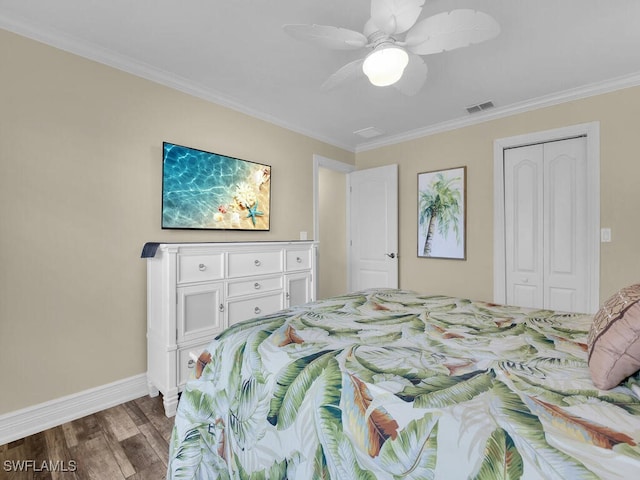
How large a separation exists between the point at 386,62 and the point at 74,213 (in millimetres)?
2149

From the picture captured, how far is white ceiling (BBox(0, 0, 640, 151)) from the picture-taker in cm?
175

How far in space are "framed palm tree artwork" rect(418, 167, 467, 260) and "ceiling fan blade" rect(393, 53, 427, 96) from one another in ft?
5.60

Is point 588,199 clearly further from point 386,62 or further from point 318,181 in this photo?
point 318,181

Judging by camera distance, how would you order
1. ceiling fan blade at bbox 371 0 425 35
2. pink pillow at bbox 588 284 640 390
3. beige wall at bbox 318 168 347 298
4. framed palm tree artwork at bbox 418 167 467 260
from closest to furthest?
pink pillow at bbox 588 284 640 390 < ceiling fan blade at bbox 371 0 425 35 < framed palm tree artwork at bbox 418 167 467 260 < beige wall at bbox 318 168 347 298

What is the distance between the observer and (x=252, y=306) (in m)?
2.50

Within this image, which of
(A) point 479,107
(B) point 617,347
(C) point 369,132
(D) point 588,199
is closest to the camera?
(B) point 617,347

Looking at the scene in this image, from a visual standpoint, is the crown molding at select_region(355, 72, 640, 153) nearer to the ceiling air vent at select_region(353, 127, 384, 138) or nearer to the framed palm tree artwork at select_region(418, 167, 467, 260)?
the ceiling air vent at select_region(353, 127, 384, 138)

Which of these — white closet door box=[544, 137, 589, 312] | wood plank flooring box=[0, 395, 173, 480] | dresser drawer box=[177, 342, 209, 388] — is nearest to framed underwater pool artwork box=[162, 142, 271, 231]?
dresser drawer box=[177, 342, 209, 388]

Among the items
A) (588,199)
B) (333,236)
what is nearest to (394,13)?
(588,199)

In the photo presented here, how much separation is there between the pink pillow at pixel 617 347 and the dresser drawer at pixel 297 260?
87.4 inches

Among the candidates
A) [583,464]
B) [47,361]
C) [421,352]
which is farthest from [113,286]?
[583,464]

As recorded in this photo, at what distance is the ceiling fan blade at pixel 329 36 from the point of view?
146cm

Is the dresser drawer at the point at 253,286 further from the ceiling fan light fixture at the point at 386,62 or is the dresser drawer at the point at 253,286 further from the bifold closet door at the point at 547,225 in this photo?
the bifold closet door at the point at 547,225

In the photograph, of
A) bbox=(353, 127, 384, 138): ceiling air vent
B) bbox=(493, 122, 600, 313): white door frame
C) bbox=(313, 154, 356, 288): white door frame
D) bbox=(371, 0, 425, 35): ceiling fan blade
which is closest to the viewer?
bbox=(371, 0, 425, 35): ceiling fan blade
